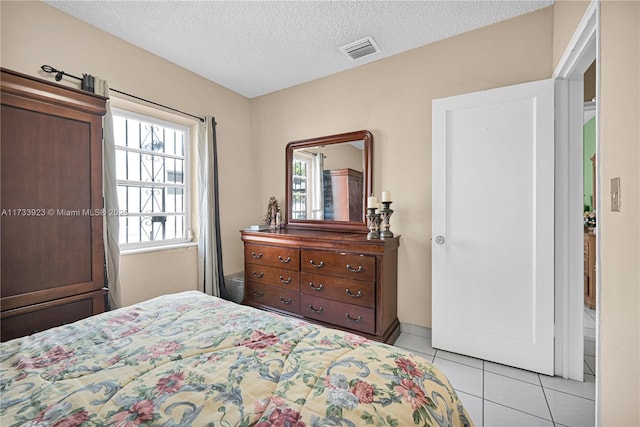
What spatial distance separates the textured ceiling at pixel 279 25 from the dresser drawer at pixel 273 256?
1865 millimetres

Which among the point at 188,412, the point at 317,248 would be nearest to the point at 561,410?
the point at 317,248

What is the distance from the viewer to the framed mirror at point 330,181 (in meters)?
2.85

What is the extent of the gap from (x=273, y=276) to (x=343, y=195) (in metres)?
1.09

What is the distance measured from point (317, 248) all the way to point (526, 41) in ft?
7.55

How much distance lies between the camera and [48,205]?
1530 mm

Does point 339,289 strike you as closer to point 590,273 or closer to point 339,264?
point 339,264

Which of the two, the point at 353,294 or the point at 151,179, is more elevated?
the point at 151,179

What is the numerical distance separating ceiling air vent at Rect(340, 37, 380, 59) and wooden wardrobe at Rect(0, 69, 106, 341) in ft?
6.43

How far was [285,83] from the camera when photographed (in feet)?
10.7

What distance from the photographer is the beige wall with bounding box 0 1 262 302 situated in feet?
6.36

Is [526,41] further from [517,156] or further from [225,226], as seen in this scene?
[225,226]

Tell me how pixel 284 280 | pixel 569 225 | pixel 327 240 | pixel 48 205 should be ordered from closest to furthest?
pixel 48 205 → pixel 569 225 → pixel 327 240 → pixel 284 280

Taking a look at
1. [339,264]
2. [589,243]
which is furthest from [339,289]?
[589,243]

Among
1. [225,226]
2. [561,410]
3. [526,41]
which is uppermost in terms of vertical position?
[526,41]
